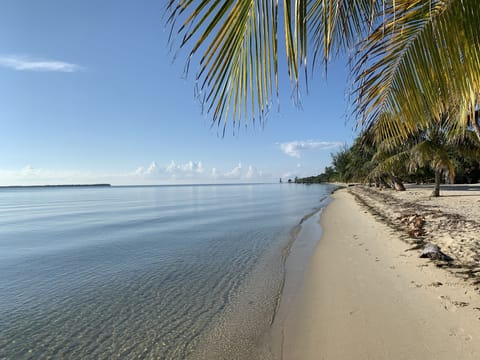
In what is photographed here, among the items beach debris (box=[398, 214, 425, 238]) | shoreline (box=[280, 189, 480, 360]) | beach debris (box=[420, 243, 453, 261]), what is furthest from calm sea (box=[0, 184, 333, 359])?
beach debris (box=[398, 214, 425, 238])

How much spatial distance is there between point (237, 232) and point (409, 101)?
10.9 meters

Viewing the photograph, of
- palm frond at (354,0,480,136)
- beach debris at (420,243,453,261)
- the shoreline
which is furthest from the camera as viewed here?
beach debris at (420,243,453,261)

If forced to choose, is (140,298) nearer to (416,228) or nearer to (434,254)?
(434,254)

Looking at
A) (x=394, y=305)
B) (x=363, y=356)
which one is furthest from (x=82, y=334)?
(x=394, y=305)

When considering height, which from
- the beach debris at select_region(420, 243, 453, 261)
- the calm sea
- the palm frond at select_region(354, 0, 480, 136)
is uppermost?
the palm frond at select_region(354, 0, 480, 136)

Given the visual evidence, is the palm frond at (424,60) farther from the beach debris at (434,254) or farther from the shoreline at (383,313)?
the beach debris at (434,254)

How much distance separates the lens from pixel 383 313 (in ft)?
12.7

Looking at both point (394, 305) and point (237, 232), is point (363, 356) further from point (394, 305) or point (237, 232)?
point (237, 232)

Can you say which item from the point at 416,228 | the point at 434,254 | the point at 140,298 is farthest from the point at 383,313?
the point at 416,228

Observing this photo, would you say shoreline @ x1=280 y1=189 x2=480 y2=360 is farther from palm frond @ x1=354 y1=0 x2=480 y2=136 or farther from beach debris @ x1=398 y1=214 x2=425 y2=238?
palm frond @ x1=354 y1=0 x2=480 y2=136

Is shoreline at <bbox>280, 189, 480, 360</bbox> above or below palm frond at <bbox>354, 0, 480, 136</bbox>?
below

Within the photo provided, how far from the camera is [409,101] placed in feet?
6.64

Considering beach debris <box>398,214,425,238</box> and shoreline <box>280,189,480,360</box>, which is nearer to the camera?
shoreline <box>280,189,480,360</box>

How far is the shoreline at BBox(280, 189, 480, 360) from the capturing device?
3.10 metres
